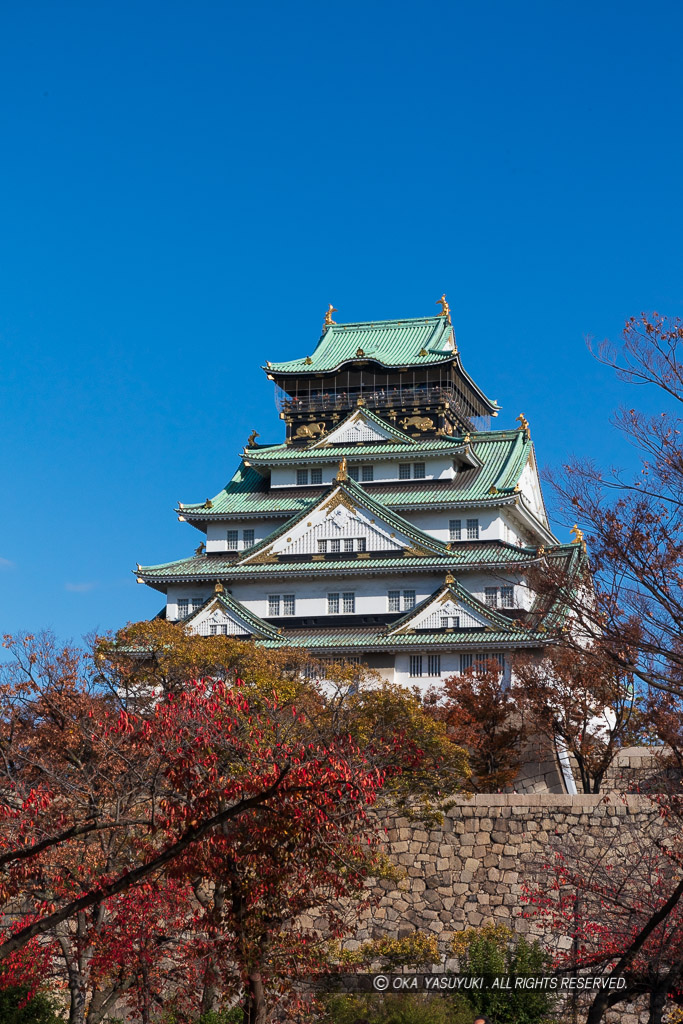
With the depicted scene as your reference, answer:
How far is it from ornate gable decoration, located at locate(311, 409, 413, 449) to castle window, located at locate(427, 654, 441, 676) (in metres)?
11.8

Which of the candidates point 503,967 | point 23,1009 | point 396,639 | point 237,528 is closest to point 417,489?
point 237,528

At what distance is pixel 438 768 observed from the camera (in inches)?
1090

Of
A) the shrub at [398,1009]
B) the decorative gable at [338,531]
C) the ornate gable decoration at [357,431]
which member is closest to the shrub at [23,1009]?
the shrub at [398,1009]

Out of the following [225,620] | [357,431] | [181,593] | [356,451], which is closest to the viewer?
[225,620]

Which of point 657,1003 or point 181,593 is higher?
point 181,593

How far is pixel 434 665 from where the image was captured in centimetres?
4306

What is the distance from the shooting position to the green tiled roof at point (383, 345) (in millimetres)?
54500

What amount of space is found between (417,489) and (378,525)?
401 cm

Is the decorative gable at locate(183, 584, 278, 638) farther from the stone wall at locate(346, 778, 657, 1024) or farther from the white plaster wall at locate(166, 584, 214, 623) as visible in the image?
the stone wall at locate(346, 778, 657, 1024)

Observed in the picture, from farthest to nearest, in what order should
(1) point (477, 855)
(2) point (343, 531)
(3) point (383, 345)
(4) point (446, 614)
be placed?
(3) point (383, 345)
(2) point (343, 531)
(4) point (446, 614)
(1) point (477, 855)

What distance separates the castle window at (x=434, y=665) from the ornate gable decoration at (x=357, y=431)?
11.8 m

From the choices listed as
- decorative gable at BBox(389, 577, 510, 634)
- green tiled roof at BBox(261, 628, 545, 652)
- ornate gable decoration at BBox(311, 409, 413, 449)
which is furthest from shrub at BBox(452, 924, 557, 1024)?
ornate gable decoration at BBox(311, 409, 413, 449)

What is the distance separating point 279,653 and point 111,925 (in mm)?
→ 19031

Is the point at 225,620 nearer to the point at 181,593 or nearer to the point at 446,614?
the point at 181,593
